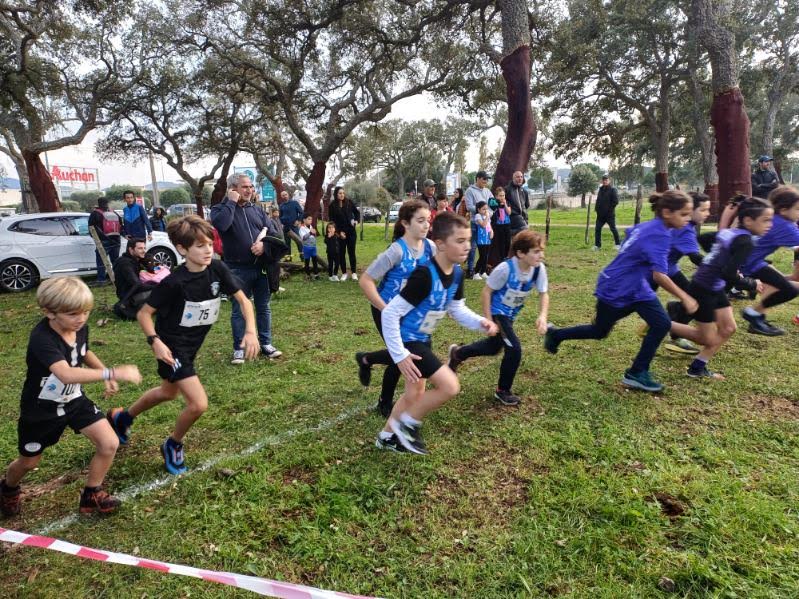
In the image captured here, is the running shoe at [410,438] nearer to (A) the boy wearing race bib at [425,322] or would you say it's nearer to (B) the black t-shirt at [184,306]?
(A) the boy wearing race bib at [425,322]

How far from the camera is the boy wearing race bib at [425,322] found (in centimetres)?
309

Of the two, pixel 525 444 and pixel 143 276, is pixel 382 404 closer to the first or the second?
pixel 525 444

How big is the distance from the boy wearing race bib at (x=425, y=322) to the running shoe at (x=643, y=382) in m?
1.93

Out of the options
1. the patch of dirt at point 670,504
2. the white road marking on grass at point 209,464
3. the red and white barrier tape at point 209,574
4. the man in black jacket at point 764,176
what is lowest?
the white road marking on grass at point 209,464

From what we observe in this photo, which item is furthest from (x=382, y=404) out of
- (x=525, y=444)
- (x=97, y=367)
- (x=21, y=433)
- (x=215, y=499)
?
(x=21, y=433)

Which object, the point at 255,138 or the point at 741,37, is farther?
the point at 255,138

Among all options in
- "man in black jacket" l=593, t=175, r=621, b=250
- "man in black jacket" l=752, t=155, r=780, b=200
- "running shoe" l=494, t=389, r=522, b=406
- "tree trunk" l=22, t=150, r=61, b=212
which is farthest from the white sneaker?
"tree trunk" l=22, t=150, r=61, b=212

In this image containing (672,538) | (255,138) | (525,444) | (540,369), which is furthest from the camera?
(255,138)

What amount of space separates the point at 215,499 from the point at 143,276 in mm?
5548

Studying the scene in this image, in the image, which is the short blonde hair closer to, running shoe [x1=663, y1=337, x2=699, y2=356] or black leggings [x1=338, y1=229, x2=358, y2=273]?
running shoe [x1=663, y1=337, x2=699, y2=356]

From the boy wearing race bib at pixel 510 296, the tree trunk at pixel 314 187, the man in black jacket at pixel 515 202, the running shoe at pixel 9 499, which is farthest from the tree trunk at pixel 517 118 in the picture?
the tree trunk at pixel 314 187

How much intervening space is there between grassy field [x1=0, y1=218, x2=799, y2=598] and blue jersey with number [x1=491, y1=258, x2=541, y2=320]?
83 cm

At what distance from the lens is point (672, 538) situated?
101 inches

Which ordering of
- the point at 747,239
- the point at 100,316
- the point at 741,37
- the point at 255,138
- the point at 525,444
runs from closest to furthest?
the point at 525,444
the point at 747,239
the point at 100,316
the point at 741,37
the point at 255,138
